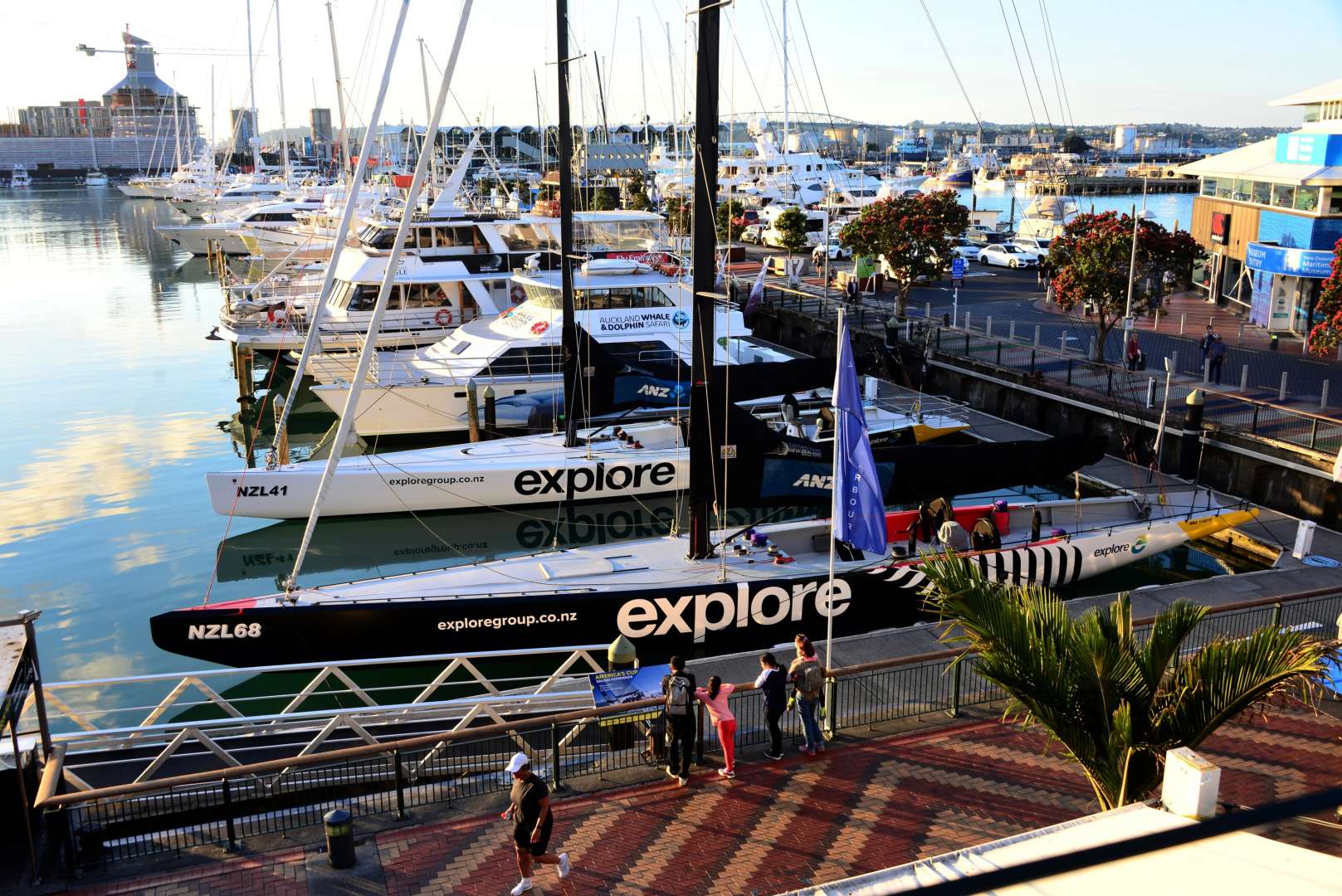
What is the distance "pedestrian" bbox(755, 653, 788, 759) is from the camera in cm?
1186

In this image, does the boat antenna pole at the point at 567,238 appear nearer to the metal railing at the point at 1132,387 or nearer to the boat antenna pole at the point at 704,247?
the boat antenna pole at the point at 704,247

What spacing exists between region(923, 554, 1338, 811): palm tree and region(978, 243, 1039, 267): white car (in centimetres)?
5061

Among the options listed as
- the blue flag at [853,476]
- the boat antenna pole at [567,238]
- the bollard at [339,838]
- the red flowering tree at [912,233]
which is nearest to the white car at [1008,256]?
the red flowering tree at [912,233]

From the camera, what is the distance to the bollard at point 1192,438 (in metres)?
24.6

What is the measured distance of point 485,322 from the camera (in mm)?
34781

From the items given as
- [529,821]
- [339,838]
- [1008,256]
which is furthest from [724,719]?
[1008,256]

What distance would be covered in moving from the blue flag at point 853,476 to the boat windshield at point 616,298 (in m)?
17.7

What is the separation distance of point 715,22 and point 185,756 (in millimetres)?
11565

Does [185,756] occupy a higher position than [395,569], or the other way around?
[185,756]

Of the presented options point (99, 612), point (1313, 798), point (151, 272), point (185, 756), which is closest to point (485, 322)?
point (99, 612)

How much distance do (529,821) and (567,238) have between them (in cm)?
1638

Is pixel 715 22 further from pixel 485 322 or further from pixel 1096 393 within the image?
pixel 485 322

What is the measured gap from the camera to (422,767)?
11.9 metres

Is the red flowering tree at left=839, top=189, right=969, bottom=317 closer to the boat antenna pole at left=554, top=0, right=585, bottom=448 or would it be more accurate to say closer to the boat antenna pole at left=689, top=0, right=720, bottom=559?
the boat antenna pole at left=554, top=0, right=585, bottom=448
